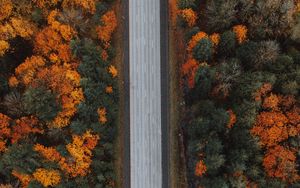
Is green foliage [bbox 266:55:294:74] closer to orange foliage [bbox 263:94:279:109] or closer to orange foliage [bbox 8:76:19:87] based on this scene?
orange foliage [bbox 263:94:279:109]

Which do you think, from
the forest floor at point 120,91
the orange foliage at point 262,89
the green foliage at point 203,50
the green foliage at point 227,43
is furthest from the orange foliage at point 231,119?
the forest floor at point 120,91

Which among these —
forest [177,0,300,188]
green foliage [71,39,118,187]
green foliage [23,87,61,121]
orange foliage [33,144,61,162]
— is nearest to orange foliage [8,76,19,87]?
green foliage [23,87,61,121]

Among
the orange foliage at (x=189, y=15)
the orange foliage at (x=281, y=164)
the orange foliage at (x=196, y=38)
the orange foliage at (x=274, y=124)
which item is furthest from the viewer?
the orange foliage at (x=189, y=15)

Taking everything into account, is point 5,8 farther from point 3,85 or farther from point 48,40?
point 3,85

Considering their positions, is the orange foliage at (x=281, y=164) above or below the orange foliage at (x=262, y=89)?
below

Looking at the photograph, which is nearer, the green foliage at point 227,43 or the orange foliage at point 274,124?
the orange foliage at point 274,124

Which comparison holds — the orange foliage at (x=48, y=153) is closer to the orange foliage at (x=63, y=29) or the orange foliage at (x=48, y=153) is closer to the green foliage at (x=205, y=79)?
the orange foliage at (x=63, y=29)

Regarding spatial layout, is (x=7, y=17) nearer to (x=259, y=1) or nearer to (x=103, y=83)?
(x=103, y=83)
